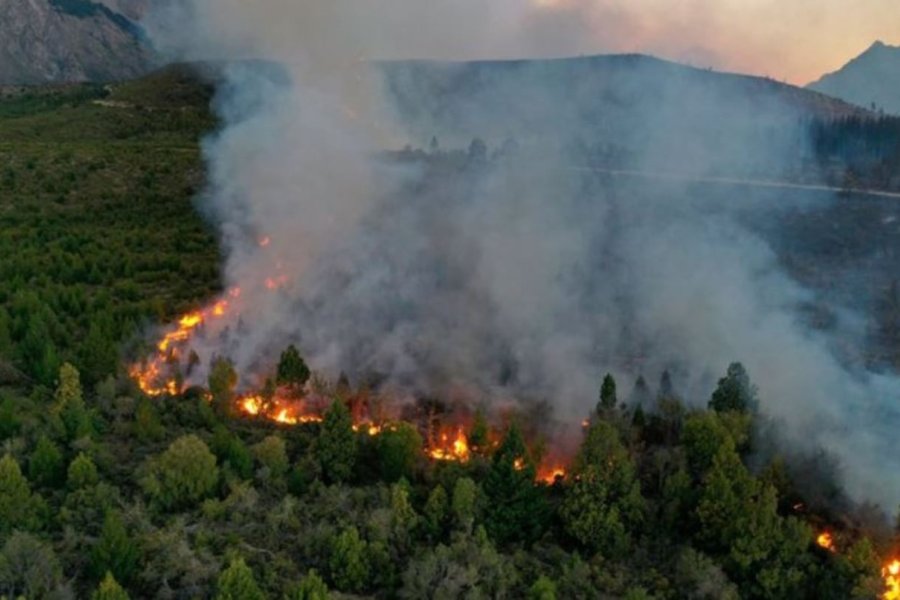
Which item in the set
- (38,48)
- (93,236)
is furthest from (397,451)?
(38,48)

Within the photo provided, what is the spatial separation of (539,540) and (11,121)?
7585cm

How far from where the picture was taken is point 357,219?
4606cm

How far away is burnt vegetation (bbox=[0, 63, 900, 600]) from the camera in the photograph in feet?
70.6

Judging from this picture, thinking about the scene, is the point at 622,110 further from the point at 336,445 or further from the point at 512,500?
the point at 512,500

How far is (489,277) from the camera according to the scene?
4331 centimetres

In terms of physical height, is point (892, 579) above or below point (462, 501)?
below

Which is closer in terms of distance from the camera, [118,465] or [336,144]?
[118,465]

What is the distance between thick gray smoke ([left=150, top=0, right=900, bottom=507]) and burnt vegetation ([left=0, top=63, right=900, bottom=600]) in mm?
2996

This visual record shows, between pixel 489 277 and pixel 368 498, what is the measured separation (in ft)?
64.8

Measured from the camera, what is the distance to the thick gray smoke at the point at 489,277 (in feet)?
115

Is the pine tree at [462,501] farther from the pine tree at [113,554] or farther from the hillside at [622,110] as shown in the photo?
the hillside at [622,110]

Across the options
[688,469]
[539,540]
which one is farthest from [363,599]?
[688,469]

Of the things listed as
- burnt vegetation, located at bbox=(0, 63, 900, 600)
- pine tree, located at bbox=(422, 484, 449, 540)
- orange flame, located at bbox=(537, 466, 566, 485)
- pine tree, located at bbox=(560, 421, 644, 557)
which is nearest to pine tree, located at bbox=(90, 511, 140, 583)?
burnt vegetation, located at bbox=(0, 63, 900, 600)

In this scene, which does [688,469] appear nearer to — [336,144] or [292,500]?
[292,500]
